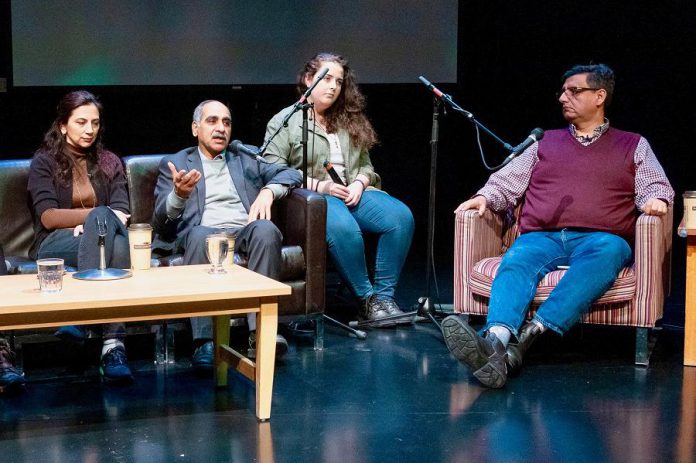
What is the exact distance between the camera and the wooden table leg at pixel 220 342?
3.85m

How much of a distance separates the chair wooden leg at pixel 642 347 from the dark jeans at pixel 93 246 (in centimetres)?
210

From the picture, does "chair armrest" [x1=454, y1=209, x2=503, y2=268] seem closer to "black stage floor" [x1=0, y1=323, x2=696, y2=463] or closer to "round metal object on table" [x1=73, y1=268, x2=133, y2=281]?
"black stage floor" [x1=0, y1=323, x2=696, y2=463]

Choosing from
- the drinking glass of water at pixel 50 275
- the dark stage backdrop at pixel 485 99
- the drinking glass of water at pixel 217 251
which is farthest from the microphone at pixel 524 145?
the dark stage backdrop at pixel 485 99

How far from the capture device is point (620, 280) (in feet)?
13.7

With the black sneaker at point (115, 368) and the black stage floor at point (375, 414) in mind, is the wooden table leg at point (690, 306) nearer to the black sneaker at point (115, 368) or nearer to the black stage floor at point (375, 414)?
the black stage floor at point (375, 414)

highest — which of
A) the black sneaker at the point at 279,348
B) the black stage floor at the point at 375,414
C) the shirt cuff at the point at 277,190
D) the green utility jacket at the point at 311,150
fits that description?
the green utility jacket at the point at 311,150

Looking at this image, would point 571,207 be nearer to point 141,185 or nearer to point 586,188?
point 586,188

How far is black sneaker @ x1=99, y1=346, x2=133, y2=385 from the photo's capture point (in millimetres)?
3859

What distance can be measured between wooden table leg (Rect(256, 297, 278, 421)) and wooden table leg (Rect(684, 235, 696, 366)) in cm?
177

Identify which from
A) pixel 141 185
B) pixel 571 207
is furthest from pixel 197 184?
pixel 571 207

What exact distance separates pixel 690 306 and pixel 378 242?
1.59m

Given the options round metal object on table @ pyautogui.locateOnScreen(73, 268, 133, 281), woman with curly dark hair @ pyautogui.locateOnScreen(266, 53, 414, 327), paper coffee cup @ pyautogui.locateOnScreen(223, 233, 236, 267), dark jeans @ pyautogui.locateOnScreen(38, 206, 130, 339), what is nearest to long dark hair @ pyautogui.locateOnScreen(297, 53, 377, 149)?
woman with curly dark hair @ pyautogui.locateOnScreen(266, 53, 414, 327)

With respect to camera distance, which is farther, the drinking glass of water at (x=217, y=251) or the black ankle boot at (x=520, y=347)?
the black ankle boot at (x=520, y=347)

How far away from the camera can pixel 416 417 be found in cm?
347
